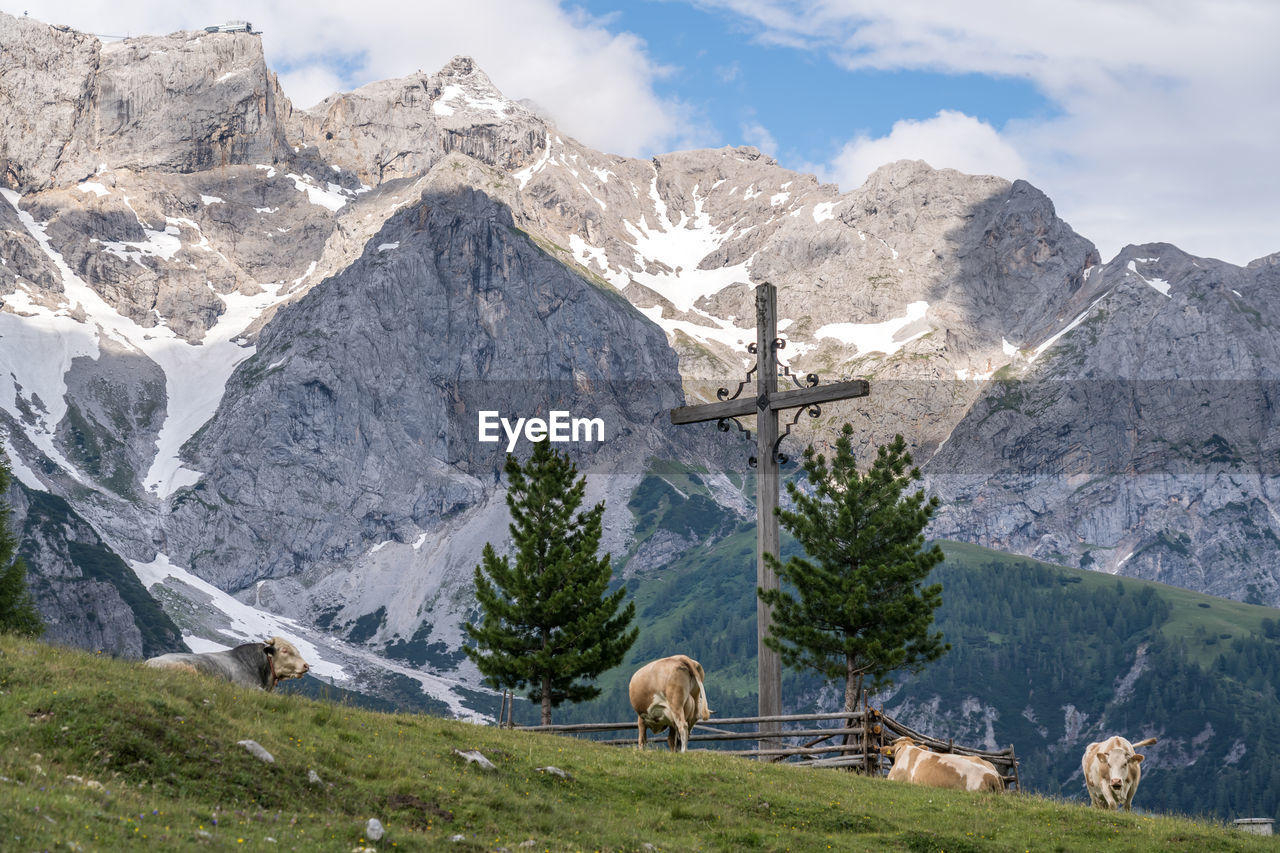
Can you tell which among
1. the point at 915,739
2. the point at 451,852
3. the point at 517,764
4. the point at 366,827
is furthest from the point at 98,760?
the point at 915,739

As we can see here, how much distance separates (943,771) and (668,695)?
6084 mm

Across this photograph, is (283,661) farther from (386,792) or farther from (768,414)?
(768,414)

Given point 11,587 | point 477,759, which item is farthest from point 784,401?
point 11,587

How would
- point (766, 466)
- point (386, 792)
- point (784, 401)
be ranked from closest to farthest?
point (386, 792), point (784, 401), point (766, 466)

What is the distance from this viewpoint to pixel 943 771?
83.5 ft

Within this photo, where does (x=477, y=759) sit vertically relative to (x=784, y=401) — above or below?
below

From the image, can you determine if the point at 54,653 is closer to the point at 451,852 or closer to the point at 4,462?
the point at 451,852

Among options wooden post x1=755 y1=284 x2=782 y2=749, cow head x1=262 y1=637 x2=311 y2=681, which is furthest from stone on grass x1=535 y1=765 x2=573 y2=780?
wooden post x1=755 y1=284 x2=782 y2=749

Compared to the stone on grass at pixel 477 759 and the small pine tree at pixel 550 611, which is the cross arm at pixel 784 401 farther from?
the small pine tree at pixel 550 611

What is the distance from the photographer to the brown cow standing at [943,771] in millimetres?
25125

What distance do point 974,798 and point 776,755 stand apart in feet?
17.7

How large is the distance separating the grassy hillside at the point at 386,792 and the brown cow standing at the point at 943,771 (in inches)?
54.6

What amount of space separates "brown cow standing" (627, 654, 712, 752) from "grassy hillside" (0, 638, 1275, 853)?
126 centimetres

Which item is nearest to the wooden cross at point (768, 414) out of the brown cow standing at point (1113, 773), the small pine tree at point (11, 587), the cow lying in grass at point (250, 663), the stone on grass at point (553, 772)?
the brown cow standing at point (1113, 773)
